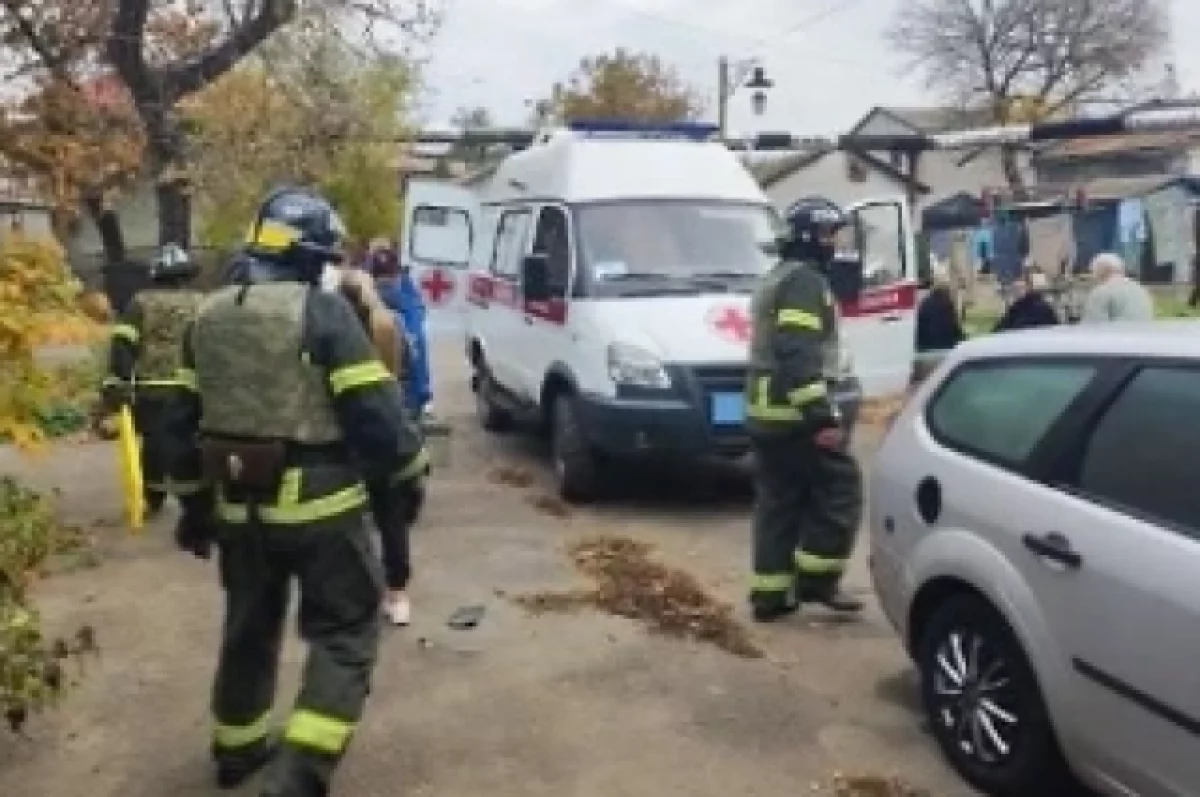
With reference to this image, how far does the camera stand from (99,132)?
984 cm

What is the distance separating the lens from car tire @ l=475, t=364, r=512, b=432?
11.8 metres

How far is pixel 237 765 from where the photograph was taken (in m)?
4.64

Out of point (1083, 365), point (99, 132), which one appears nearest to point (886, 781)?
point (1083, 365)

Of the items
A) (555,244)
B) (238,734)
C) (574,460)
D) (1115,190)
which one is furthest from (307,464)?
(1115,190)

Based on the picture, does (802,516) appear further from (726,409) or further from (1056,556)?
(1056,556)

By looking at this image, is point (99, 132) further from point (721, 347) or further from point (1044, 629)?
point (1044, 629)

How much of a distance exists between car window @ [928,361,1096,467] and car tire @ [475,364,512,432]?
6723 mm

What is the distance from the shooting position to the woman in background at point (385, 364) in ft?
19.6

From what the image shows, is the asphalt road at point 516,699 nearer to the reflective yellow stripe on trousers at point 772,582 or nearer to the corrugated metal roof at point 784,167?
the reflective yellow stripe on trousers at point 772,582

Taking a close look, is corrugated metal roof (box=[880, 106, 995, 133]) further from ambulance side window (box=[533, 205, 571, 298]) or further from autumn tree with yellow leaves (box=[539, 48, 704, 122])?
ambulance side window (box=[533, 205, 571, 298])

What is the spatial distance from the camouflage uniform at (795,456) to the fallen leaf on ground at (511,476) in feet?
12.5

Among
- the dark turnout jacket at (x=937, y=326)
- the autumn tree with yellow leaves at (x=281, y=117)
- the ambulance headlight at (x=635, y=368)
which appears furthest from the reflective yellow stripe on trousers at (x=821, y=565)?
the autumn tree with yellow leaves at (x=281, y=117)

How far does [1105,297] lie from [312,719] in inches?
298

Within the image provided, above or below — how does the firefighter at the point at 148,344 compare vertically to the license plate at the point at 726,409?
above
